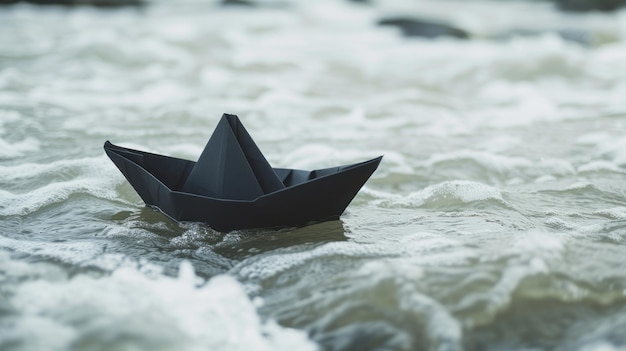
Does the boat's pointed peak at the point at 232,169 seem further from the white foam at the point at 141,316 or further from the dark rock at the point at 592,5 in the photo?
the dark rock at the point at 592,5

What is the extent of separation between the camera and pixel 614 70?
5.84 meters

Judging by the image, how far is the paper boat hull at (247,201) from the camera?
5.03 ft

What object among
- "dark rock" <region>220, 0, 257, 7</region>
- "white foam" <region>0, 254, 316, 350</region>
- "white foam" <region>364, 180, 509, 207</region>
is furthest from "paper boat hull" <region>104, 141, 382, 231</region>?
"dark rock" <region>220, 0, 257, 7</region>

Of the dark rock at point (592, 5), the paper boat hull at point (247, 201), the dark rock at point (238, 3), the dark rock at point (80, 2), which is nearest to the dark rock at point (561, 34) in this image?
the dark rock at point (238, 3)

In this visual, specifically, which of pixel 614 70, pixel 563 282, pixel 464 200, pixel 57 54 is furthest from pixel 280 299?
pixel 614 70

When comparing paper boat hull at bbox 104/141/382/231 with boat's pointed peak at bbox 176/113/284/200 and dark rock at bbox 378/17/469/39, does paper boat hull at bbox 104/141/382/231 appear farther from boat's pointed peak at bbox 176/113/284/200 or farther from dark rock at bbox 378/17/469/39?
dark rock at bbox 378/17/469/39

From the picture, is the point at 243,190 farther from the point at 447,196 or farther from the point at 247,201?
the point at 447,196

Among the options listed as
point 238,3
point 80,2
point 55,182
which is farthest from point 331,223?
point 80,2

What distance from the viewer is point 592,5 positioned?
40.1ft

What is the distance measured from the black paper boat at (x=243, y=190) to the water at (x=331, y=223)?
50 mm

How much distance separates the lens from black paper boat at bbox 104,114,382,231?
1.55 metres

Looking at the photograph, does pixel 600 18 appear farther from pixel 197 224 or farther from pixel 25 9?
pixel 197 224

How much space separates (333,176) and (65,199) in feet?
3.16

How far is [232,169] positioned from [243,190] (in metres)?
0.06
